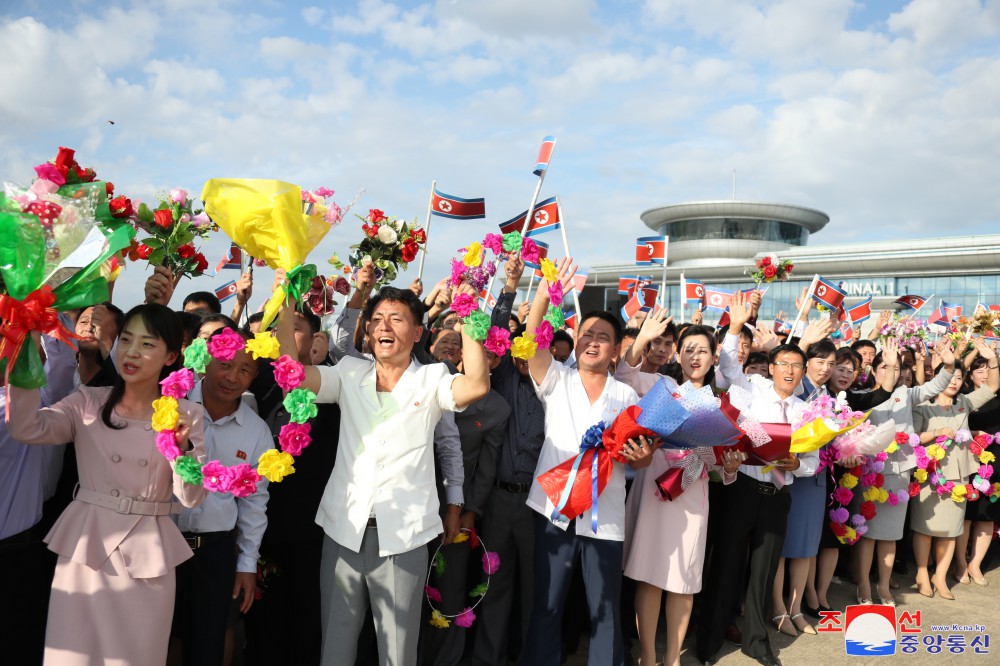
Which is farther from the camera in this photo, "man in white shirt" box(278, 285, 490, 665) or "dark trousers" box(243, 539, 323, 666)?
"dark trousers" box(243, 539, 323, 666)

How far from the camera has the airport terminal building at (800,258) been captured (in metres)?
38.3

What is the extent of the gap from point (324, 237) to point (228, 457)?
3.56 feet

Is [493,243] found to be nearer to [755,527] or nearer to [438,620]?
[438,620]

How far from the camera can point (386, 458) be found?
3260mm

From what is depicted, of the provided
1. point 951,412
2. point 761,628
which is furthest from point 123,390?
point 951,412

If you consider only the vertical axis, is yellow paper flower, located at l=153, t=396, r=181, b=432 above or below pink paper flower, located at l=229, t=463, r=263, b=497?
above

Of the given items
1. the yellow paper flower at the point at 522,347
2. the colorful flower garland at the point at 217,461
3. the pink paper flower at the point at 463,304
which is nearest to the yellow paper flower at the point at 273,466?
the colorful flower garland at the point at 217,461

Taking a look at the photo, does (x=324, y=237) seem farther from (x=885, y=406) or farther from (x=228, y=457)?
(x=885, y=406)

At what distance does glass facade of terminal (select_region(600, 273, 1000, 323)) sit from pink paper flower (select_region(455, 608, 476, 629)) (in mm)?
32477

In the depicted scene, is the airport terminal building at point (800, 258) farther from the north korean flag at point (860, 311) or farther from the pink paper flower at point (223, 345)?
the pink paper flower at point (223, 345)

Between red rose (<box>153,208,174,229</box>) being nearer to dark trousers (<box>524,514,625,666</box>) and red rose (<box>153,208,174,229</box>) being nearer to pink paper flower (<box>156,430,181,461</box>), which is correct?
pink paper flower (<box>156,430,181,461</box>)

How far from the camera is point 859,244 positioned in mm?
42562

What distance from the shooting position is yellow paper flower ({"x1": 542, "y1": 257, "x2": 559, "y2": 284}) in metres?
3.66

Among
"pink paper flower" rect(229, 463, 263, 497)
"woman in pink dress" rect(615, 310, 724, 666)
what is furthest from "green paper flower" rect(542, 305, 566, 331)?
"pink paper flower" rect(229, 463, 263, 497)
